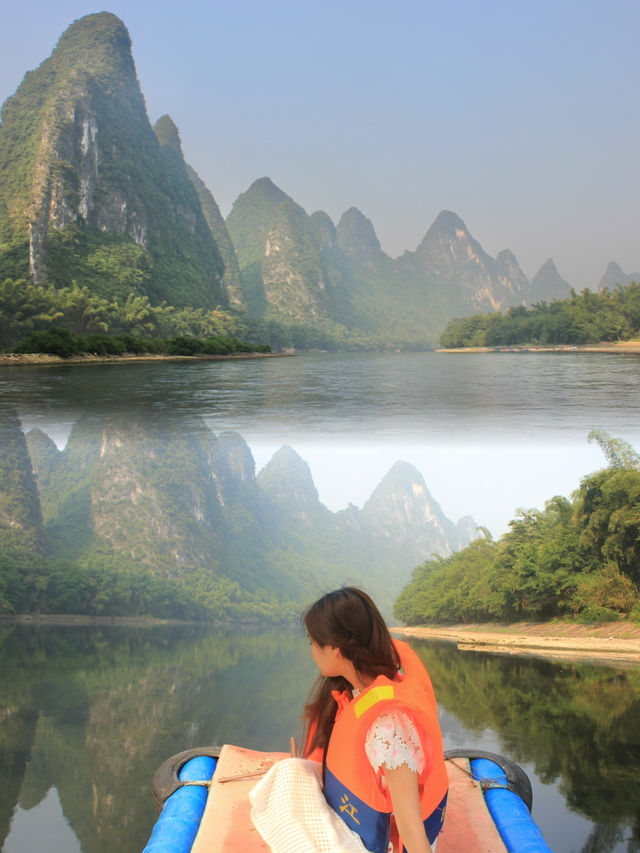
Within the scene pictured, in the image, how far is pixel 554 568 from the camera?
6.60m

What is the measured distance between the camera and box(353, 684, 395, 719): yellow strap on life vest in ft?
4.00

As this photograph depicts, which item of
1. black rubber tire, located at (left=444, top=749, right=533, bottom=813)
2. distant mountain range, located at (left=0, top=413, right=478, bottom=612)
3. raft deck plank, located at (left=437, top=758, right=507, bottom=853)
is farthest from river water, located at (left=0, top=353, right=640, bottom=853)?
raft deck plank, located at (left=437, top=758, right=507, bottom=853)

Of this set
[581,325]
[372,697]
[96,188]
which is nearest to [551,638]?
[372,697]

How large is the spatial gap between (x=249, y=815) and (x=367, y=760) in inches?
39.5

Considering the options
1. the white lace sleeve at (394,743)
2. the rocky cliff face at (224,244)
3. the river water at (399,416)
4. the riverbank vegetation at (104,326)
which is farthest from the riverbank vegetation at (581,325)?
the rocky cliff face at (224,244)

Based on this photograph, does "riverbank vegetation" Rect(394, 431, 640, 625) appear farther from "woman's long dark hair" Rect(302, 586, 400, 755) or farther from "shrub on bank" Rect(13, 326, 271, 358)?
"woman's long dark hair" Rect(302, 586, 400, 755)

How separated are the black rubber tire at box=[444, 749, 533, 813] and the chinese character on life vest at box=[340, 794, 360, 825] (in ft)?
3.31

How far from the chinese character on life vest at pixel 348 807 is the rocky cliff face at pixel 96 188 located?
1405 inches

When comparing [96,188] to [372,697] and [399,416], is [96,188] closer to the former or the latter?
[399,416]

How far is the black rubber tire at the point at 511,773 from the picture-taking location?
2164 millimetres

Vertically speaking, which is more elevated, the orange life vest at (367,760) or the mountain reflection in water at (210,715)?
the orange life vest at (367,760)

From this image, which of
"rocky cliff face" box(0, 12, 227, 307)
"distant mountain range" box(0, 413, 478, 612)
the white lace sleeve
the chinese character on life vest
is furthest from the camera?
"rocky cliff face" box(0, 12, 227, 307)

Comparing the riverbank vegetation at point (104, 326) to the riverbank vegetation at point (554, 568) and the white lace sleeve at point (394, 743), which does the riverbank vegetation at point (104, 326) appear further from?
the white lace sleeve at point (394, 743)

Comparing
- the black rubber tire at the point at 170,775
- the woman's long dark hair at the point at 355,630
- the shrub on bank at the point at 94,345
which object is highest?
the shrub on bank at the point at 94,345
